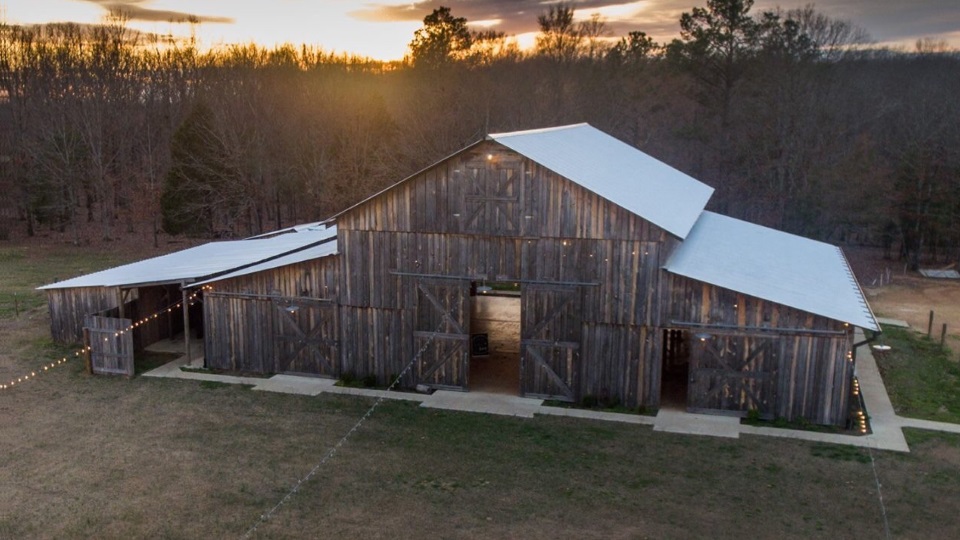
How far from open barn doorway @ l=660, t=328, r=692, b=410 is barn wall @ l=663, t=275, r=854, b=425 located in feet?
4.77

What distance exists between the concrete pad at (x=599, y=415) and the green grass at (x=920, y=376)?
246 inches

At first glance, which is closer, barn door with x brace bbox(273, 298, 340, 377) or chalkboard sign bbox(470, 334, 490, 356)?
barn door with x brace bbox(273, 298, 340, 377)

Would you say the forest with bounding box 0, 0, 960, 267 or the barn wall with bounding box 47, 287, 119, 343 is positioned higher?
the forest with bounding box 0, 0, 960, 267

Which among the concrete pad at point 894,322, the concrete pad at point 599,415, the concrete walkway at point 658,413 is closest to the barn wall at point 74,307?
the concrete walkway at point 658,413

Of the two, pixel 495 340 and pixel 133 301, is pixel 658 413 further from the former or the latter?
pixel 133 301

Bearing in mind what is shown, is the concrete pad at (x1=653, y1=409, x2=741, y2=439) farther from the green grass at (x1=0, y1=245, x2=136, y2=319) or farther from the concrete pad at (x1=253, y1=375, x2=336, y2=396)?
the green grass at (x1=0, y1=245, x2=136, y2=319)

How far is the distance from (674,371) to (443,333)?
6.92 metres

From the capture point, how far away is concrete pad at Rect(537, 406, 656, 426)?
17.4 m

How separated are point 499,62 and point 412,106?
34.2ft

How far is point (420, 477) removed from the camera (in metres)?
14.4

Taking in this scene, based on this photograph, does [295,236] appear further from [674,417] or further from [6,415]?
[674,417]

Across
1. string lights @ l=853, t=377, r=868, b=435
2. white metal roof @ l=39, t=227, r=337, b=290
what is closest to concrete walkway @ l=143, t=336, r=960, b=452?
string lights @ l=853, t=377, r=868, b=435

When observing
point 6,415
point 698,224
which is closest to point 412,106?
point 698,224

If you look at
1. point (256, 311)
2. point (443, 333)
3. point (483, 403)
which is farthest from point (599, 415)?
point (256, 311)
